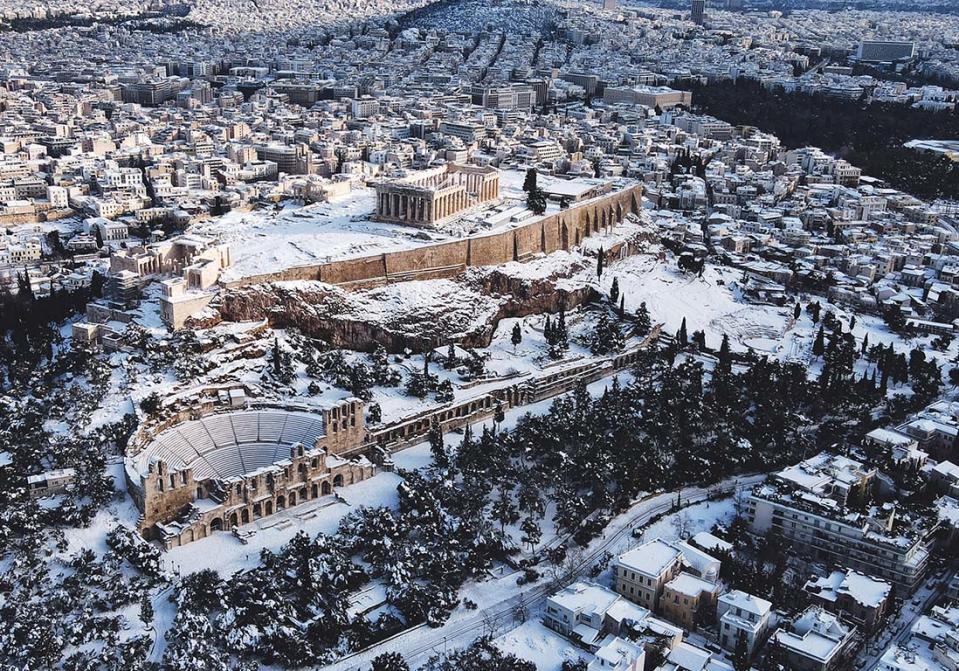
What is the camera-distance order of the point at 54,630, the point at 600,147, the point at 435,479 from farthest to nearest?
1. the point at 600,147
2. the point at 435,479
3. the point at 54,630

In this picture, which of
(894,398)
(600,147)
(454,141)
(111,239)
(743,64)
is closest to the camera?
(894,398)

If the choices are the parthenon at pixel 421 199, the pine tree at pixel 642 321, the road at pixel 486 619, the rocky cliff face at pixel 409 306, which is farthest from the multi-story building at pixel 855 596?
the parthenon at pixel 421 199

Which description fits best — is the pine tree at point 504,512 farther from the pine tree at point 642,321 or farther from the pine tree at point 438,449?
the pine tree at point 642,321

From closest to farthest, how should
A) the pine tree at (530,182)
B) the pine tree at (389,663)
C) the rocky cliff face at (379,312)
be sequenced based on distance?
the pine tree at (389,663), the rocky cliff face at (379,312), the pine tree at (530,182)

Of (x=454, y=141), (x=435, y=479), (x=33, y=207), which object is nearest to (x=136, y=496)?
(x=435, y=479)

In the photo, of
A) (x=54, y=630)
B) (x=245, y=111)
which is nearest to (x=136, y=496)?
(x=54, y=630)

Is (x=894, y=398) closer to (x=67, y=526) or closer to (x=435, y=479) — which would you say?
(x=435, y=479)

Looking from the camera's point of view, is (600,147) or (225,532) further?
(600,147)
